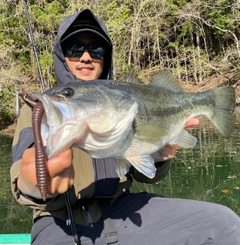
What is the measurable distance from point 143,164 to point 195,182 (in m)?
4.41

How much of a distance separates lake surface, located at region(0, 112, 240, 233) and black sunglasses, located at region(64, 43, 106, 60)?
2.52 meters

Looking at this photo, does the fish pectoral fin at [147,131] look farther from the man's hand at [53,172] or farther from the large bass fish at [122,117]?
the man's hand at [53,172]

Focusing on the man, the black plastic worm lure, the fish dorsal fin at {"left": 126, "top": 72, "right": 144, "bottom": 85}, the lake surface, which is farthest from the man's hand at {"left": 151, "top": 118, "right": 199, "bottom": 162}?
the lake surface

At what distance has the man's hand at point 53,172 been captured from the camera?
65.1 inches

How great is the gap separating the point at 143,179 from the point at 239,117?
12615 mm

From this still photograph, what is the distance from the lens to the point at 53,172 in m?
1.68

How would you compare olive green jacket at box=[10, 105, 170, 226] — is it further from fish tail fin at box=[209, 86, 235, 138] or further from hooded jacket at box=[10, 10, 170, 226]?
fish tail fin at box=[209, 86, 235, 138]

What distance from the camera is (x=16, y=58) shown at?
25312 millimetres

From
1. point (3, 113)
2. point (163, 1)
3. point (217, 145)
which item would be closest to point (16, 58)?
point (3, 113)

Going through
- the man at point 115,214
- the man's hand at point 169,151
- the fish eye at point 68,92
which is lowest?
the man at point 115,214

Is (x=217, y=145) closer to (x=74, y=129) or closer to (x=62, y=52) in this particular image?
(x=62, y=52)

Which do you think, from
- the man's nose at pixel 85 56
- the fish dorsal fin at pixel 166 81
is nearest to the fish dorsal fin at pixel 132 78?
the fish dorsal fin at pixel 166 81

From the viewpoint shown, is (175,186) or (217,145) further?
(217,145)

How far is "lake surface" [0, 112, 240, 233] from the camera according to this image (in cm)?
517
